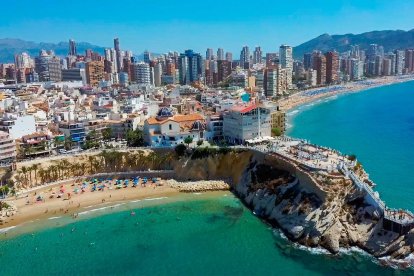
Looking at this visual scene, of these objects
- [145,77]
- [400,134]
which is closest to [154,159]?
[400,134]

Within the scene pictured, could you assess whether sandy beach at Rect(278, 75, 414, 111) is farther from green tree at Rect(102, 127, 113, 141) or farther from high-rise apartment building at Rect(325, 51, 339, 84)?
green tree at Rect(102, 127, 113, 141)

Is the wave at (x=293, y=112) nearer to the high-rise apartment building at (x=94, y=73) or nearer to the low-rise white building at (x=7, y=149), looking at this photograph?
the high-rise apartment building at (x=94, y=73)

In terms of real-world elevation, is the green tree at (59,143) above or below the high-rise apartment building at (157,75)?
below

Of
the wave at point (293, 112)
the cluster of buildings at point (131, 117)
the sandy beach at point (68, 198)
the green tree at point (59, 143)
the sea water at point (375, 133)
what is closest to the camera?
the sandy beach at point (68, 198)

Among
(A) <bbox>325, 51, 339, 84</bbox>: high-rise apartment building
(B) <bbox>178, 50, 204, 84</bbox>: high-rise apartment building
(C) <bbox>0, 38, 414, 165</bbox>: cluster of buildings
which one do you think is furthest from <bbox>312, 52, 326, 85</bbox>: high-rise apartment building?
(B) <bbox>178, 50, 204, 84</bbox>: high-rise apartment building

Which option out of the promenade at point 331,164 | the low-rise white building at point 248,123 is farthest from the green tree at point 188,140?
the promenade at point 331,164
